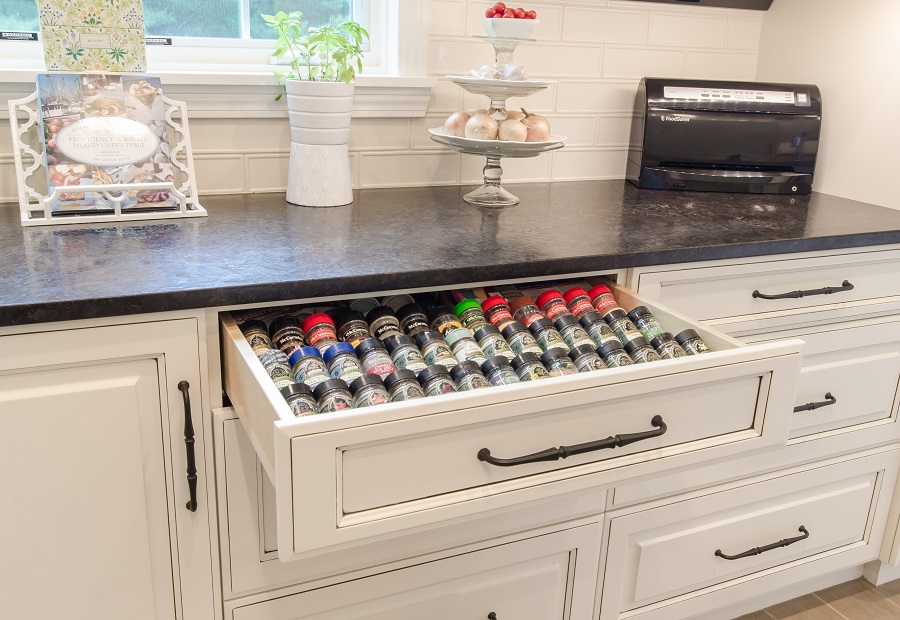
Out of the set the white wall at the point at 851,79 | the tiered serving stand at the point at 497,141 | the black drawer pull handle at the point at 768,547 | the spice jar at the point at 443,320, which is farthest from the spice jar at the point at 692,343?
the white wall at the point at 851,79

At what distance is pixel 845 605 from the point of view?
6.28 ft

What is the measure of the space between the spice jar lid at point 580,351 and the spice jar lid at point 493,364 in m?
0.12

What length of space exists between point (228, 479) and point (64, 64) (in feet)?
2.66

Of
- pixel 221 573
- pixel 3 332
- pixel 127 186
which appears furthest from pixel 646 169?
pixel 3 332

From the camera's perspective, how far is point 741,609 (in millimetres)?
1840

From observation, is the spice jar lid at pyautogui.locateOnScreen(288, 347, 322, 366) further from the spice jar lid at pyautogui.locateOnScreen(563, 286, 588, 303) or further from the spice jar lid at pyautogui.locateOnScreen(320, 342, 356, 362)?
the spice jar lid at pyautogui.locateOnScreen(563, 286, 588, 303)

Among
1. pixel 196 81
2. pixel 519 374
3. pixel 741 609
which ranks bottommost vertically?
pixel 741 609

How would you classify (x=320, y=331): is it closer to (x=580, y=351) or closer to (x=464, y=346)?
(x=464, y=346)

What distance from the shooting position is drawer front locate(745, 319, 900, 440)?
1599 millimetres

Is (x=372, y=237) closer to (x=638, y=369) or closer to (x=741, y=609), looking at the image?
(x=638, y=369)

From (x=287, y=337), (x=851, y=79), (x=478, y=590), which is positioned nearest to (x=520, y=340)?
(x=287, y=337)

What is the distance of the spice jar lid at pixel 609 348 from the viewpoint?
115cm

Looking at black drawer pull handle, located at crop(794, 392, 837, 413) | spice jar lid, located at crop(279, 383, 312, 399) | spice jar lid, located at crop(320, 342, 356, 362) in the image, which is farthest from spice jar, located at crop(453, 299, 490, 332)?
black drawer pull handle, located at crop(794, 392, 837, 413)

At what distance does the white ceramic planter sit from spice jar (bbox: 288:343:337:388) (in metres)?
0.61
